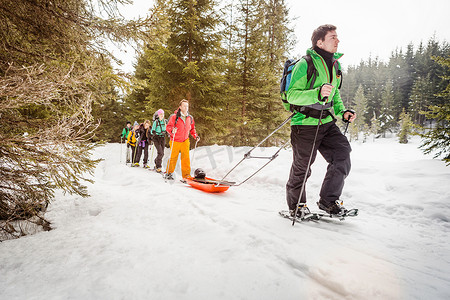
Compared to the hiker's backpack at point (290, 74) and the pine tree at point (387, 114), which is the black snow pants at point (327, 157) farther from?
the pine tree at point (387, 114)

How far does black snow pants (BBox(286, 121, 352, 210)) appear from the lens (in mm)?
3041

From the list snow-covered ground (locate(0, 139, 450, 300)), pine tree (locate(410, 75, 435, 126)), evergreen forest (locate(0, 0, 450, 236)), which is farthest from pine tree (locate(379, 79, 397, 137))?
snow-covered ground (locate(0, 139, 450, 300))

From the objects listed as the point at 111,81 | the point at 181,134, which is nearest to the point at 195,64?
the point at 181,134

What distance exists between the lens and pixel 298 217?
123 inches

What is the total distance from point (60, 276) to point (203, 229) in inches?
55.3

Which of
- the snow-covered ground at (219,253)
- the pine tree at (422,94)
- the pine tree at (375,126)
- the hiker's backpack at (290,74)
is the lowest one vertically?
the snow-covered ground at (219,253)

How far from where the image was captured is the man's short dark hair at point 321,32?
117 inches

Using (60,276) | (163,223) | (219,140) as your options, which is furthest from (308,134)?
(219,140)

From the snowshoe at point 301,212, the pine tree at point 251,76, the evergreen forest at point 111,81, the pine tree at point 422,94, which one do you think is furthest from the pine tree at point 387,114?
the snowshoe at point 301,212

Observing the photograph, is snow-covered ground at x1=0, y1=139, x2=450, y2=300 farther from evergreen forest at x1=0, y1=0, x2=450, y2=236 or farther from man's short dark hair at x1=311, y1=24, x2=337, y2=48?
man's short dark hair at x1=311, y1=24, x2=337, y2=48

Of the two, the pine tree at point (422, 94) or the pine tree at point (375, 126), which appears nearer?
the pine tree at point (422, 94)

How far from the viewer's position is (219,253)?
2.03 metres

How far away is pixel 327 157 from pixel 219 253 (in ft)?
7.43

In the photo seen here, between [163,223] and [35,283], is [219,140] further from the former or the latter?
[35,283]
